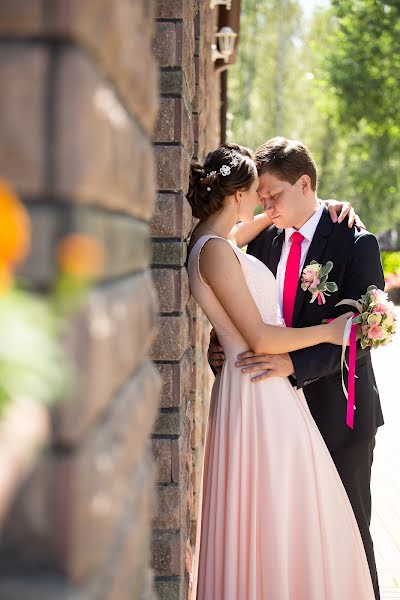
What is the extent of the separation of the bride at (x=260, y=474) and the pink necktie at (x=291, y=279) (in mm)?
545

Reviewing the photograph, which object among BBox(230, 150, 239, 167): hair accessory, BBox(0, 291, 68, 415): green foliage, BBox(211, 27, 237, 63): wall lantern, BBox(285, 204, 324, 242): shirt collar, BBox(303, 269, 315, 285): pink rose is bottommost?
BBox(0, 291, 68, 415): green foliage

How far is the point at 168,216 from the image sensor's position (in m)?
2.43

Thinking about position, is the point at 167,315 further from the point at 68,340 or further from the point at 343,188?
the point at 343,188

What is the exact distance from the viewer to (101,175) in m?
0.81

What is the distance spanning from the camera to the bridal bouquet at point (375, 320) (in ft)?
10.8

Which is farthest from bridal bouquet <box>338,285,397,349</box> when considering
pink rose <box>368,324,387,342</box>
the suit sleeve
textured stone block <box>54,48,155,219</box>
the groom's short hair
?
textured stone block <box>54,48,155,219</box>

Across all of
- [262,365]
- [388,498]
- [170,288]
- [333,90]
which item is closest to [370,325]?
[262,365]

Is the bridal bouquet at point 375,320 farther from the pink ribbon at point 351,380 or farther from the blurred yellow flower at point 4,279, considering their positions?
the blurred yellow flower at point 4,279

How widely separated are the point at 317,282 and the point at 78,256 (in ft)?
9.51

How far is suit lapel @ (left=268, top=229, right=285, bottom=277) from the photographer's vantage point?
3.97 m

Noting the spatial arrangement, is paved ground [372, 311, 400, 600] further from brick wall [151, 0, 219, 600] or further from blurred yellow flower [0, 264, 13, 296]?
blurred yellow flower [0, 264, 13, 296]

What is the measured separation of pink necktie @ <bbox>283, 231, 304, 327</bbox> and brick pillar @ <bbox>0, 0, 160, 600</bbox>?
2819 millimetres

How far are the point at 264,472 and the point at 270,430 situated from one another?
0.15 metres

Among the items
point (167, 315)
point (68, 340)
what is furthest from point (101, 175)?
point (167, 315)
